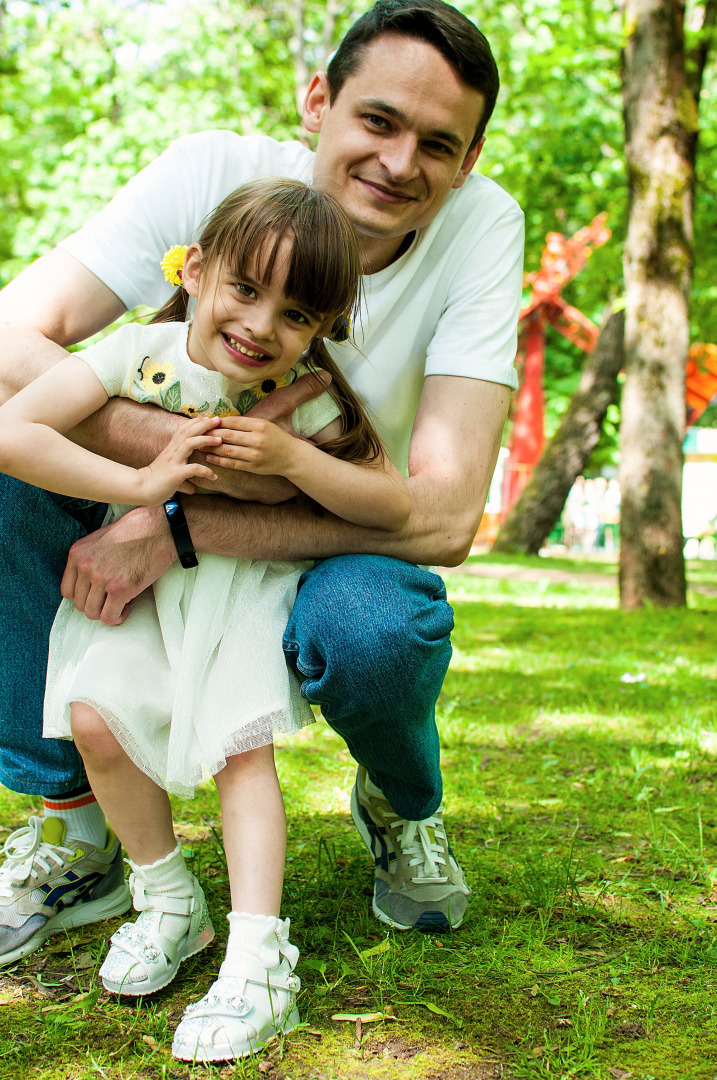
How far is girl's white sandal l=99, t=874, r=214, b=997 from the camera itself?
170 cm

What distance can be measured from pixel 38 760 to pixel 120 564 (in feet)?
1.71

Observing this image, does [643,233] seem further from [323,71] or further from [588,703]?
[323,71]

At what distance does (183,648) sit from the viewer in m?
1.79

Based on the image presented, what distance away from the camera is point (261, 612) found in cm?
189

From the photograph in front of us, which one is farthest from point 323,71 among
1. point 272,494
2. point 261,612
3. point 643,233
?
point 643,233

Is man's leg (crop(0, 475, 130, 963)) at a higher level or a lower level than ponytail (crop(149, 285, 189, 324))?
lower

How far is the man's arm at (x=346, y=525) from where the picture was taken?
1870 millimetres

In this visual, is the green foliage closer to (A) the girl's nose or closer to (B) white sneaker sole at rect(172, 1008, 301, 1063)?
(A) the girl's nose

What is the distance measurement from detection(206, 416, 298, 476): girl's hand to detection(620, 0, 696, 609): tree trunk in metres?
5.59

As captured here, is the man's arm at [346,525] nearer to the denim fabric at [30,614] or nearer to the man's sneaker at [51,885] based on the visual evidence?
the denim fabric at [30,614]

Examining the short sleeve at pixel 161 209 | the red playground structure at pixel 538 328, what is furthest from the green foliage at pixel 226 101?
the short sleeve at pixel 161 209

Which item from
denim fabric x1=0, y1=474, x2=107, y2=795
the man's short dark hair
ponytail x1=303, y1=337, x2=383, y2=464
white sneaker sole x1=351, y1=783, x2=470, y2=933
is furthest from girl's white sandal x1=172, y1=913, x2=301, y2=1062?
the man's short dark hair

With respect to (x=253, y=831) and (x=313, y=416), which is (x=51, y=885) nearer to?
(x=253, y=831)

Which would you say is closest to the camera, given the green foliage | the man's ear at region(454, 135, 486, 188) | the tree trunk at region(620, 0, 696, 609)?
the man's ear at region(454, 135, 486, 188)
